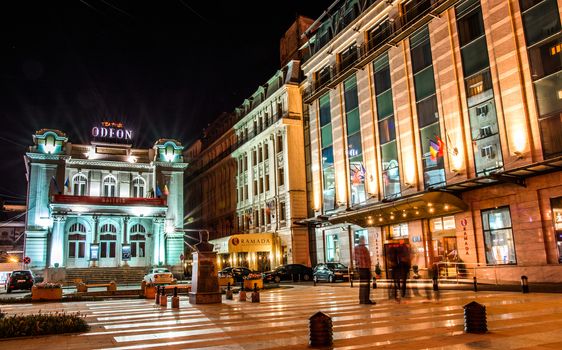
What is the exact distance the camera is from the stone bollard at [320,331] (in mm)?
8695

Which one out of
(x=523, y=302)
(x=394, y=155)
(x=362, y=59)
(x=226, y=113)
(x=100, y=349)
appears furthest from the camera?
(x=226, y=113)

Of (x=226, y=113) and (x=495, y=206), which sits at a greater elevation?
(x=226, y=113)

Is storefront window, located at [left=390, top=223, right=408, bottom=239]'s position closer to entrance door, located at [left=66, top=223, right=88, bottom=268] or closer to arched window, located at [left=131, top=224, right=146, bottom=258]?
arched window, located at [left=131, top=224, right=146, bottom=258]

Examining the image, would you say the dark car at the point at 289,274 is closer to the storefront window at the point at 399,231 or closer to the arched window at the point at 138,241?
the storefront window at the point at 399,231

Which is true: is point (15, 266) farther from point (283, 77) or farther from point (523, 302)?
point (523, 302)

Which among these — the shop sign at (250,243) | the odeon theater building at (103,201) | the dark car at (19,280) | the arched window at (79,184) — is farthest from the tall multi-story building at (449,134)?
the arched window at (79,184)

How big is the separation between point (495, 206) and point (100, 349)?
906 inches

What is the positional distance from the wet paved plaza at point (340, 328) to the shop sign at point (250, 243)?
104 feet

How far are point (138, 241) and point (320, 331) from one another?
52582 mm

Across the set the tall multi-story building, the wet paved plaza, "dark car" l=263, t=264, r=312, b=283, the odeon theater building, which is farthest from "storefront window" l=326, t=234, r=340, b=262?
the wet paved plaza

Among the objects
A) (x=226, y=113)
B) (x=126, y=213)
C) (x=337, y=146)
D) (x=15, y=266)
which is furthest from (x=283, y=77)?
(x=15, y=266)

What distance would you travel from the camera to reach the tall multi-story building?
23.8 metres

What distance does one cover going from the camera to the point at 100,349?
9383mm

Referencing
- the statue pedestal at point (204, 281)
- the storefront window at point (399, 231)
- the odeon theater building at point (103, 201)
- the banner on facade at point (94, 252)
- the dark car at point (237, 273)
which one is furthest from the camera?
the banner on facade at point (94, 252)
